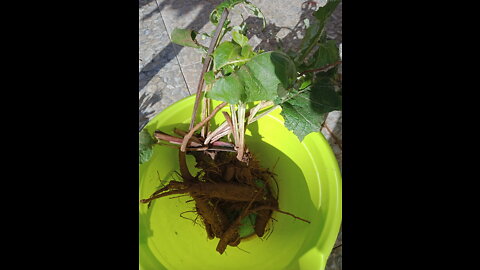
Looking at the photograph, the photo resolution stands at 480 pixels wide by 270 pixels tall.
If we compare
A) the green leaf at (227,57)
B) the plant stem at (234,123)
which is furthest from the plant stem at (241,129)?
the green leaf at (227,57)

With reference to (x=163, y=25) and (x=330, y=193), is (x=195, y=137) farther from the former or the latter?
(x=163, y=25)

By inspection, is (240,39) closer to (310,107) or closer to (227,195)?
(310,107)

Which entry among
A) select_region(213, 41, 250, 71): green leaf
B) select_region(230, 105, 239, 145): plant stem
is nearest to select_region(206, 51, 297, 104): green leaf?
select_region(213, 41, 250, 71): green leaf

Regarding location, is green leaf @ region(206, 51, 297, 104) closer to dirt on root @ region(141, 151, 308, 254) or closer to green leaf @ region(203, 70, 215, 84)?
green leaf @ region(203, 70, 215, 84)

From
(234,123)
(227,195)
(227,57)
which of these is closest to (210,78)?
(227,57)

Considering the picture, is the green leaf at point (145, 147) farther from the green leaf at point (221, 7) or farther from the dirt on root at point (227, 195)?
the green leaf at point (221, 7)
